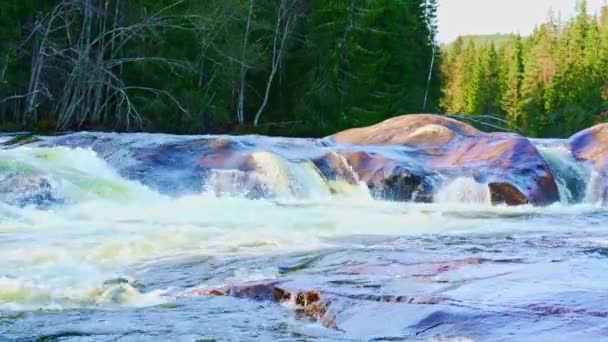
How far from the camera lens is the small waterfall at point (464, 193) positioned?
43.1 ft

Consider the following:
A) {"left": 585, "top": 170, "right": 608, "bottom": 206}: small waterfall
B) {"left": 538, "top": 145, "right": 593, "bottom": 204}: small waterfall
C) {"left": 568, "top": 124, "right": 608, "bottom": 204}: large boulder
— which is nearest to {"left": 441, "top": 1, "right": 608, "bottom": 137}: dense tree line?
{"left": 568, "top": 124, "right": 608, "bottom": 204}: large boulder

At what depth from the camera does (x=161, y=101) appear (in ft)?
93.0

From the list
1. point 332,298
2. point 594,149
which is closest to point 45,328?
point 332,298

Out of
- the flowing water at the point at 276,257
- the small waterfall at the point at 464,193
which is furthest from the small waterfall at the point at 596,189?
the small waterfall at the point at 464,193

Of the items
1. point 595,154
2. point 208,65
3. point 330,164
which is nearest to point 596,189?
point 595,154

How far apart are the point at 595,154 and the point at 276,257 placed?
33.2 feet

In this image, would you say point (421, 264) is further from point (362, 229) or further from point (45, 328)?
point (362, 229)

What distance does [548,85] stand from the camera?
224 ft

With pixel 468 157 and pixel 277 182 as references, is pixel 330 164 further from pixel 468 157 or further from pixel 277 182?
pixel 468 157

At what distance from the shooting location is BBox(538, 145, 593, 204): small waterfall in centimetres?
1440

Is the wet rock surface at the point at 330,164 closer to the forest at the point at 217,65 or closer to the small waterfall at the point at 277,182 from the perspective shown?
the small waterfall at the point at 277,182

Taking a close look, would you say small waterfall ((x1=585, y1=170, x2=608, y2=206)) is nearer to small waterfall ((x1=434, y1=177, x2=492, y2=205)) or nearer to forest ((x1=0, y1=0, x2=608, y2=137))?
small waterfall ((x1=434, y1=177, x2=492, y2=205))

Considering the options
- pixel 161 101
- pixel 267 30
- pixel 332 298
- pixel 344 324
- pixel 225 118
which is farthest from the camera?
pixel 267 30

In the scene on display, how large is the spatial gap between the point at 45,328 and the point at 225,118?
2666 centimetres
